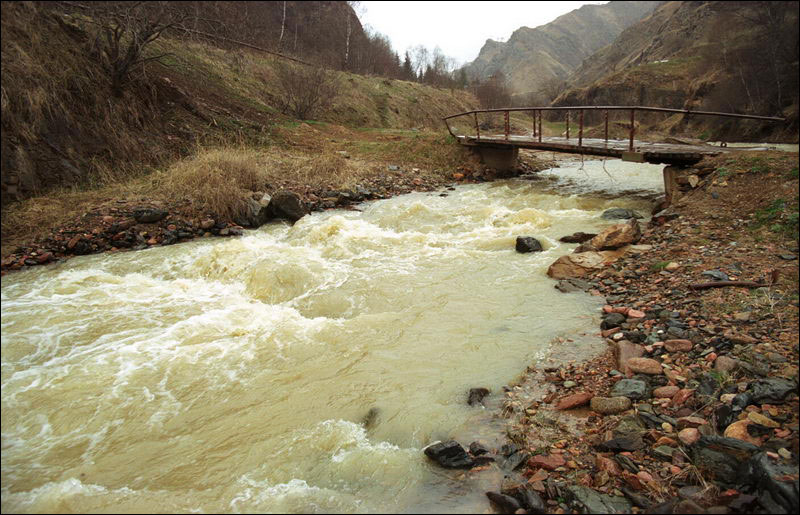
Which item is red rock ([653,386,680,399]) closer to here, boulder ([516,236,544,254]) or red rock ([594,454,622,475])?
red rock ([594,454,622,475])

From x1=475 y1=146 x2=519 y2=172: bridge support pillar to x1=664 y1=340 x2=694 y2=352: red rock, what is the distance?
14035 millimetres

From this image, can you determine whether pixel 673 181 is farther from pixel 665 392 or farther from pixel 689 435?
pixel 689 435

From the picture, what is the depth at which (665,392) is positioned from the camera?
338 centimetres

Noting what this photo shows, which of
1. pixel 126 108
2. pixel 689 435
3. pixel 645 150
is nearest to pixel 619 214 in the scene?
pixel 645 150

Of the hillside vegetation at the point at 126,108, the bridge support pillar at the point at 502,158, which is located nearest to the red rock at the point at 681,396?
the hillside vegetation at the point at 126,108

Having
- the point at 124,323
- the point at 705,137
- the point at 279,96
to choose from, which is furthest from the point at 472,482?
the point at 279,96

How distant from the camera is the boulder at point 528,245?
805cm

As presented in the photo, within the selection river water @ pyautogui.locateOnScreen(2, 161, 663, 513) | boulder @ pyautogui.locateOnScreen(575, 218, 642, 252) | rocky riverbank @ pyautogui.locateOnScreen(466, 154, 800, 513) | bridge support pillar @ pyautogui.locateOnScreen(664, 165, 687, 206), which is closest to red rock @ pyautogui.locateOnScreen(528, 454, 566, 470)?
rocky riverbank @ pyautogui.locateOnScreen(466, 154, 800, 513)

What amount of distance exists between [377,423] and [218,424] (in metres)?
1.27

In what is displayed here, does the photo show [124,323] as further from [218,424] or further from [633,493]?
[633,493]

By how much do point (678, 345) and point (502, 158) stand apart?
14.3 metres

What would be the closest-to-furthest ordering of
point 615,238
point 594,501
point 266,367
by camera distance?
point 594,501, point 266,367, point 615,238

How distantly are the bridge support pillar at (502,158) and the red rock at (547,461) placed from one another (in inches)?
608

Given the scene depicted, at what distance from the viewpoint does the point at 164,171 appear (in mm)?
11391
